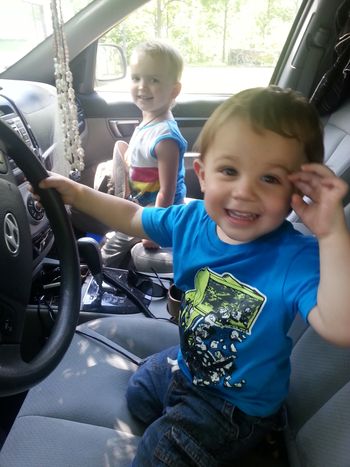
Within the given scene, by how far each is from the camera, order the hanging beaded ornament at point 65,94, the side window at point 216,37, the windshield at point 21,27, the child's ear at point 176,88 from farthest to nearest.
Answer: the side window at point 216,37 < the windshield at point 21,27 < the child's ear at point 176,88 < the hanging beaded ornament at point 65,94

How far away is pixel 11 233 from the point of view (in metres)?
0.83

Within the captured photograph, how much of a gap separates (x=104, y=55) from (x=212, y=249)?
172 centimetres

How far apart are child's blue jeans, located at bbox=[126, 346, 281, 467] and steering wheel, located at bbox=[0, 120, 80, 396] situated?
22 centimetres

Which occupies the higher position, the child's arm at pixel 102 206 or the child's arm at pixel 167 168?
the child's arm at pixel 102 206

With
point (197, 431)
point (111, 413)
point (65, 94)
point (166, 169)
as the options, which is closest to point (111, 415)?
point (111, 413)

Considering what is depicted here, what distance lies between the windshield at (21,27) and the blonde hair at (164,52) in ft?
1.40

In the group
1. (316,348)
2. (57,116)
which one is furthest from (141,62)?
(316,348)

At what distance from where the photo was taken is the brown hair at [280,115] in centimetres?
71

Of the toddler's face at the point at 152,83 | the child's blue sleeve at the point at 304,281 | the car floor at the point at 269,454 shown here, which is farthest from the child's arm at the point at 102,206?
the toddler's face at the point at 152,83

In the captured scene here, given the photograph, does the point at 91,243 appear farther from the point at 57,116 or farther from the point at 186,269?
the point at 57,116

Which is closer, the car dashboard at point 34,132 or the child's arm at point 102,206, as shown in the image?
the child's arm at point 102,206

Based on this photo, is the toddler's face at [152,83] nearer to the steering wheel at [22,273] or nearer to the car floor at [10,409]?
the steering wheel at [22,273]

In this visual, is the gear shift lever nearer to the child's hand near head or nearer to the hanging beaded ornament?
the hanging beaded ornament

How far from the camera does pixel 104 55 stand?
2.25 meters
